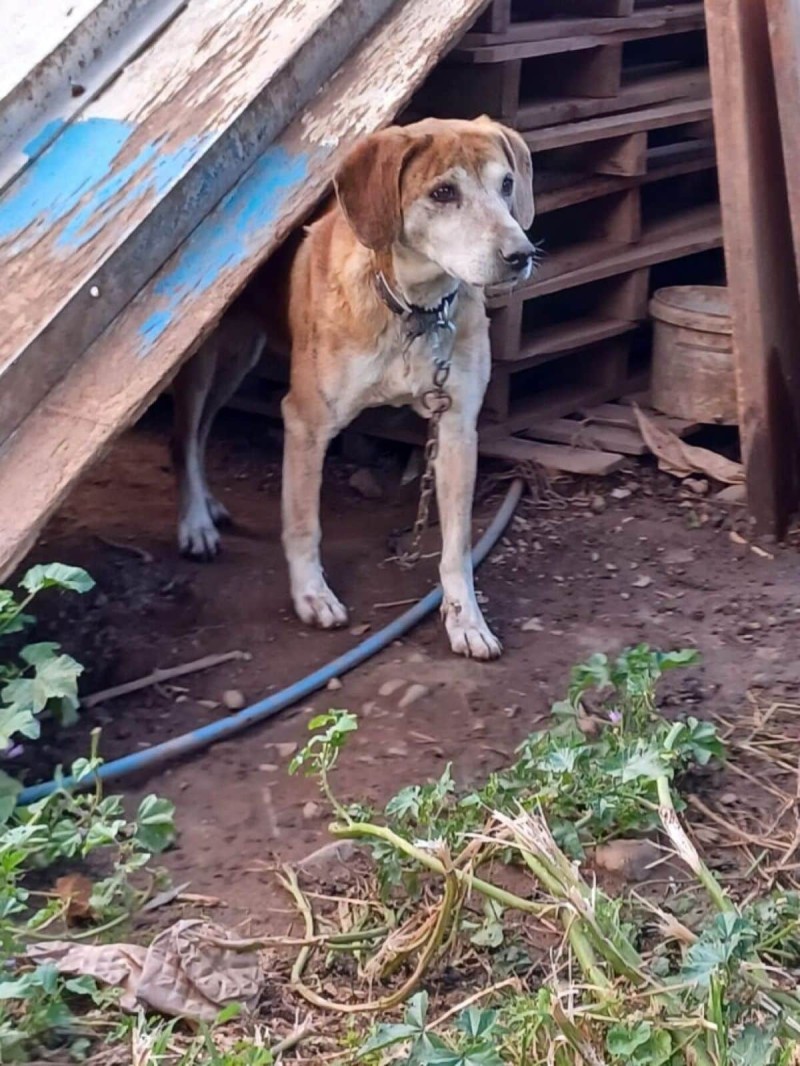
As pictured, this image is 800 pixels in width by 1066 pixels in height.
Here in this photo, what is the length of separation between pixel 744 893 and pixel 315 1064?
91 cm

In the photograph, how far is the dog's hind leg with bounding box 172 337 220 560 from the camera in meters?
4.23

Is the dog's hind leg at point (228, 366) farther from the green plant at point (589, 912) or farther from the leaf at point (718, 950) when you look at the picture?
the leaf at point (718, 950)

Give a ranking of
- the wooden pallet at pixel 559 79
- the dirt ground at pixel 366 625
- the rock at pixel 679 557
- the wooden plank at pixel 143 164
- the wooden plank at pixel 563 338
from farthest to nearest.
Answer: the wooden plank at pixel 563 338 → the wooden pallet at pixel 559 79 → the rock at pixel 679 557 → the wooden plank at pixel 143 164 → the dirt ground at pixel 366 625

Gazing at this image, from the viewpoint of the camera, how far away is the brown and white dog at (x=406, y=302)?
133 inches

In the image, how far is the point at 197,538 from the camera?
4188 millimetres

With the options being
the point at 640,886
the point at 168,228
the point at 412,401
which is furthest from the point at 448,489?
the point at 640,886

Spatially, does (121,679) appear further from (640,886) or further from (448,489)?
(640,886)

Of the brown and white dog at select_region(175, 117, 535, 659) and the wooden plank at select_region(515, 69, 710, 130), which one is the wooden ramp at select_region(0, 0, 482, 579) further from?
the wooden plank at select_region(515, 69, 710, 130)

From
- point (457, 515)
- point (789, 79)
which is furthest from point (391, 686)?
point (789, 79)

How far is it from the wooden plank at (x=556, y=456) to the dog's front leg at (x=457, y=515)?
2.85ft

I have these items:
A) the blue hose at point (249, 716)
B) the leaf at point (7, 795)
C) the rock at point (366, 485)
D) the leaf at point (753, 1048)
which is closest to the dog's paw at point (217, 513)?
the rock at point (366, 485)

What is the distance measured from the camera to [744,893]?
8.66 ft

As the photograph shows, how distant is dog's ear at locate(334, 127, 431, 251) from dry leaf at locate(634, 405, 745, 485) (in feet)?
5.14

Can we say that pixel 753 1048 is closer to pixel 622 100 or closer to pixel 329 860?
pixel 329 860
